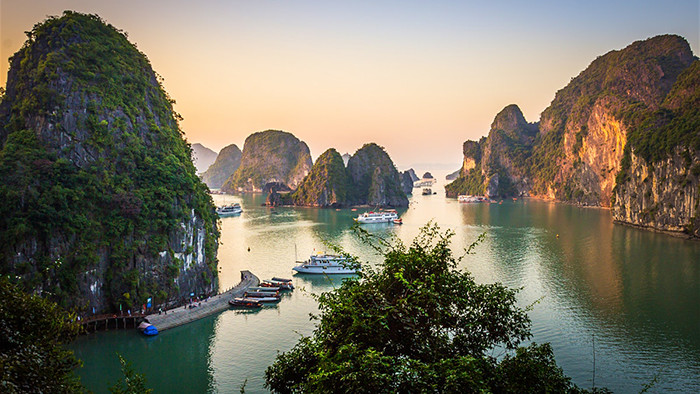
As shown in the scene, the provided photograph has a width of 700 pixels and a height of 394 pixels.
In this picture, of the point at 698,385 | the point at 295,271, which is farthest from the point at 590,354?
the point at 295,271

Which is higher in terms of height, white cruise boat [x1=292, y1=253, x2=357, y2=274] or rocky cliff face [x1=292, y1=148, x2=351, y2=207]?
rocky cliff face [x1=292, y1=148, x2=351, y2=207]

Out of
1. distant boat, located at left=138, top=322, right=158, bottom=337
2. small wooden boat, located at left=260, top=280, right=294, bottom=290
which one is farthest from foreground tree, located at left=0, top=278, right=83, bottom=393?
small wooden boat, located at left=260, top=280, right=294, bottom=290

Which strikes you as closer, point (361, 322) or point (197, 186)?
point (361, 322)

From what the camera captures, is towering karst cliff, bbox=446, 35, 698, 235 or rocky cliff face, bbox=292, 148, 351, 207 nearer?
towering karst cliff, bbox=446, 35, 698, 235

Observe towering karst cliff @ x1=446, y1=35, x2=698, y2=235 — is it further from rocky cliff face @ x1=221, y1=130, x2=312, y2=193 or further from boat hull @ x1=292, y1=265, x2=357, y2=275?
rocky cliff face @ x1=221, y1=130, x2=312, y2=193

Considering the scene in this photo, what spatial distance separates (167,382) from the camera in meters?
23.0

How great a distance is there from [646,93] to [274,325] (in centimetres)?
11473

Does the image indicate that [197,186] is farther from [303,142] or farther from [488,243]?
[303,142]

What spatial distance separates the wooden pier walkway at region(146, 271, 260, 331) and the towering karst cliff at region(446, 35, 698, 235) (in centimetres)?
6169

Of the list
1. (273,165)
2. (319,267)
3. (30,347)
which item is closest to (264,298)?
(319,267)

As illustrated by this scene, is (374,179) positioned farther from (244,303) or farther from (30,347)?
(30,347)

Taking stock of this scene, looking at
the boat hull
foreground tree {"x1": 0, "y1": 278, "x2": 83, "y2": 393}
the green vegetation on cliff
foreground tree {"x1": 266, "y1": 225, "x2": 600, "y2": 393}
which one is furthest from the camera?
the green vegetation on cliff

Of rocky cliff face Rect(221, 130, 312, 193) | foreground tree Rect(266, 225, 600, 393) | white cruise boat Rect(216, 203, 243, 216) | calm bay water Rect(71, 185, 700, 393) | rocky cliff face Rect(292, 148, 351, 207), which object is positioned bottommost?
calm bay water Rect(71, 185, 700, 393)

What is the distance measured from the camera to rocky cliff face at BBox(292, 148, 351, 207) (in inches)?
4616
